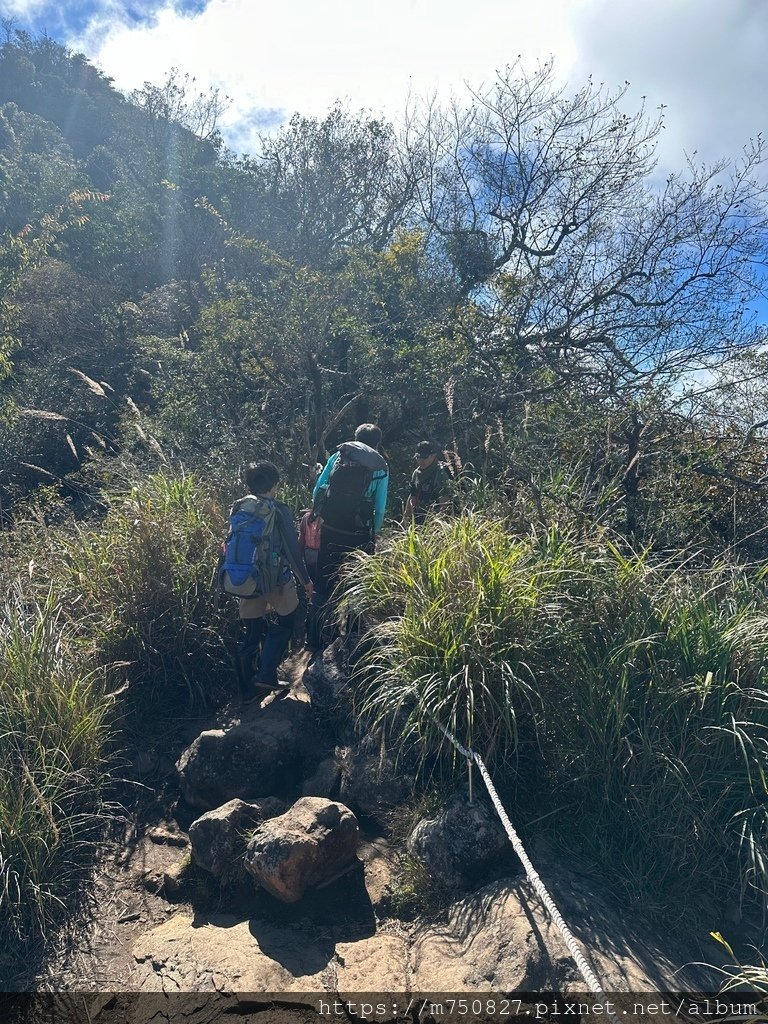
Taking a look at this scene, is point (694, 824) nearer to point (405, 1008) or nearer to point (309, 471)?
point (405, 1008)

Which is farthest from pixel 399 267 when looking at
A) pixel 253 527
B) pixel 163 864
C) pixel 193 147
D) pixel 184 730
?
pixel 193 147

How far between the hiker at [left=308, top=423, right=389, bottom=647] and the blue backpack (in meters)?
0.49

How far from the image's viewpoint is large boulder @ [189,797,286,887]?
342cm

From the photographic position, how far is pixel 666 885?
3.06 meters

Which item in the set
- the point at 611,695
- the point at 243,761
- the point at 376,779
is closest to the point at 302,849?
the point at 376,779

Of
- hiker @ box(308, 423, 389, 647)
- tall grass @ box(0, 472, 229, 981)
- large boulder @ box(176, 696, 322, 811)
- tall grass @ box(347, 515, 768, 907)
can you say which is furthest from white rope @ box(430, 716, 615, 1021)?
tall grass @ box(0, 472, 229, 981)

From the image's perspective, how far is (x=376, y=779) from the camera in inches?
148

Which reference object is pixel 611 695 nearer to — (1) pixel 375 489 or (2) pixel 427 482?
(1) pixel 375 489

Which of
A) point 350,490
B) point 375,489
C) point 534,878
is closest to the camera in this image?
point 534,878

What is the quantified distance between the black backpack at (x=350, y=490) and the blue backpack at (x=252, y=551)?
1.62ft

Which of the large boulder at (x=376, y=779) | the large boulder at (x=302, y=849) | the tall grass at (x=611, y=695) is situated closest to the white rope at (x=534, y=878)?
the tall grass at (x=611, y=695)

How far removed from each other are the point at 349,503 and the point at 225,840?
232 centimetres

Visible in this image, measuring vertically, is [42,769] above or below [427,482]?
below

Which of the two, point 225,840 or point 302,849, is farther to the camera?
point 225,840
